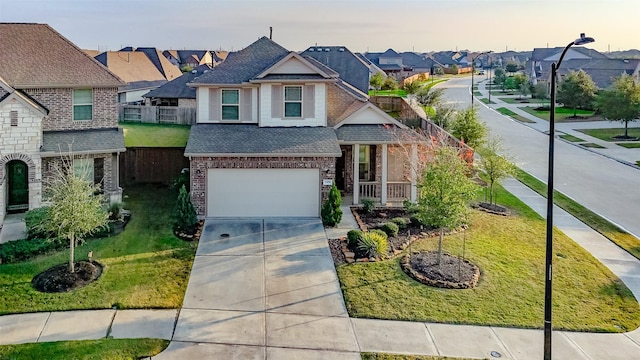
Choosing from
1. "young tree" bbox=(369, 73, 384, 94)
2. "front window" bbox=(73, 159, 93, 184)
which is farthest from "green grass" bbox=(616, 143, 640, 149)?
"front window" bbox=(73, 159, 93, 184)

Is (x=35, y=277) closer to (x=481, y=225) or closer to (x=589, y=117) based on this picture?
(x=481, y=225)

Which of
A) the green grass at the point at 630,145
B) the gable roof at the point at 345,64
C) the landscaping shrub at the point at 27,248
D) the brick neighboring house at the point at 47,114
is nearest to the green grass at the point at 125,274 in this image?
the landscaping shrub at the point at 27,248

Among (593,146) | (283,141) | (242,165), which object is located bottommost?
(242,165)

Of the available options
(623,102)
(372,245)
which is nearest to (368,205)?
(372,245)

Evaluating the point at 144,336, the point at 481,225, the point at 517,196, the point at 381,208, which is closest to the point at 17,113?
the point at 144,336

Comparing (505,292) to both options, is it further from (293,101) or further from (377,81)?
(377,81)

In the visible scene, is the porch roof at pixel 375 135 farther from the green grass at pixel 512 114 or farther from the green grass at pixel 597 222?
the green grass at pixel 512 114

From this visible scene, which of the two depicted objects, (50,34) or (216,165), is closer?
(216,165)
